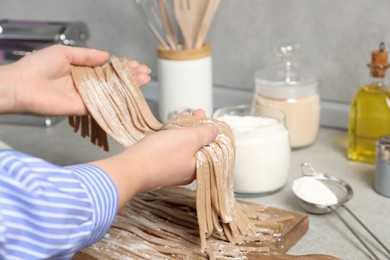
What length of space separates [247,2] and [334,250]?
25.3 inches

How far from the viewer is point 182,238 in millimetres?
872

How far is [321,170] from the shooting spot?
1123mm

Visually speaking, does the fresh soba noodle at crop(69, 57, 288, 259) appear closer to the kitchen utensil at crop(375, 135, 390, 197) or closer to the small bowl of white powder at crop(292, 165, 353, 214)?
the small bowl of white powder at crop(292, 165, 353, 214)

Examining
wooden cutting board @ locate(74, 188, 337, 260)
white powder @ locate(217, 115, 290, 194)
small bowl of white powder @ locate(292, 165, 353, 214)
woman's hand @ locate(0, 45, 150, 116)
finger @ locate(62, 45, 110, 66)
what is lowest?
wooden cutting board @ locate(74, 188, 337, 260)

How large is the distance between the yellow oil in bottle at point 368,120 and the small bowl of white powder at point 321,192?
0.16 m

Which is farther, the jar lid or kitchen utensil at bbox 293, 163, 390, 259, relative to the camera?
the jar lid

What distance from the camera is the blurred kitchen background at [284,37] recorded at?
1223 millimetres

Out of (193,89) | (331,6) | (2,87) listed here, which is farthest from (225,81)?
(2,87)

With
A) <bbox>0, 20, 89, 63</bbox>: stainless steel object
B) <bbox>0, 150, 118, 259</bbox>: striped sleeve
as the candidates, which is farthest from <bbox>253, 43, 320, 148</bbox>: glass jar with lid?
<bbox>0, 150, 118, 259</bbox>: striped sleeve

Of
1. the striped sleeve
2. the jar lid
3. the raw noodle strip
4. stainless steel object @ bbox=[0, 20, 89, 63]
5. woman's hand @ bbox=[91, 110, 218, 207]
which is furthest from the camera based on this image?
stainless steel object @ bbox=[0, 20, 89, 63]

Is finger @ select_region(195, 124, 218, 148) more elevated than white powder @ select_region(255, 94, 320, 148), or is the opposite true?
finger @ select_region(195, 124, 218, 148)

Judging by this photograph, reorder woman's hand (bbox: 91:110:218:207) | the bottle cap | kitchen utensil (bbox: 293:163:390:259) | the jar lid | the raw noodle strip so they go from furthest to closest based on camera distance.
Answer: the jar lid, the bottle cap, kitchen utensil (bbox: 293:163:390:259), the raw noodle strip, woman's hand (bbox: 91:110:218:207)

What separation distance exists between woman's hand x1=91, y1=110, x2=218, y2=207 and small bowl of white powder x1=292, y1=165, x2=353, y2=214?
0.24 m

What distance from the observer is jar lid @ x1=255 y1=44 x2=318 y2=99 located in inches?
46.2
